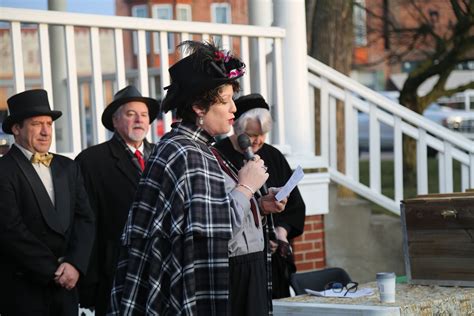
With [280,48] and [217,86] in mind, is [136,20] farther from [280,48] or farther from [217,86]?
[217,86]

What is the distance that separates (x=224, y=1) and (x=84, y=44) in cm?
835

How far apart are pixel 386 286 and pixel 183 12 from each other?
128 ft

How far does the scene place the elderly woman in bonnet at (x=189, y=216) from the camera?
4496mm

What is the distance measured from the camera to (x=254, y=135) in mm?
6988

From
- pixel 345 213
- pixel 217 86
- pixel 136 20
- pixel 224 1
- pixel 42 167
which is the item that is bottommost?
pixel 345 213

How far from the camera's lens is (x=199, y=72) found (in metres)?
4.72

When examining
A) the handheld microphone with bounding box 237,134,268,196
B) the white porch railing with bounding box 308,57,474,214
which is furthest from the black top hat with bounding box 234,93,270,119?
the white porch railing with bounding box 308,57,474,214

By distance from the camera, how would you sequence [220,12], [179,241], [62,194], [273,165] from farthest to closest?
1. [220,12]
2. [273,165]
3. [62,194]
4. [179,241]

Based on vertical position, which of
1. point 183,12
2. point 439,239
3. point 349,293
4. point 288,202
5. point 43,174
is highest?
point 183,12

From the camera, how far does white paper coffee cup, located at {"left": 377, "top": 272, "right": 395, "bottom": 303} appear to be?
5457 mm

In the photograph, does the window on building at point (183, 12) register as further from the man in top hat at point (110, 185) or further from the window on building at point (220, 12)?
the man in top hat at point (110, 185)

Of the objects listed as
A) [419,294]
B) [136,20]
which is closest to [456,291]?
[419,294]

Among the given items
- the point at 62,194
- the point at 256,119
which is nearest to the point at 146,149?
the point at 256,119

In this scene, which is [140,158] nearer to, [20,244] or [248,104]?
[248,104]
